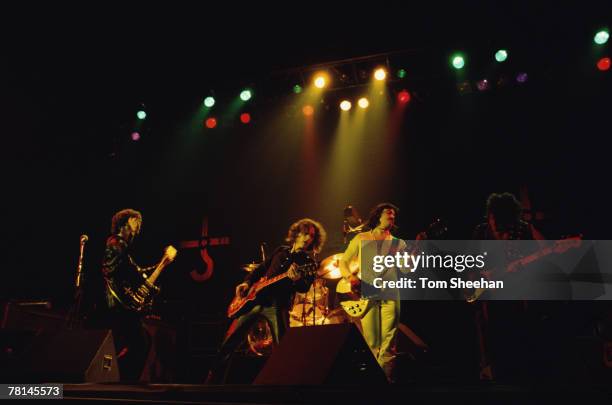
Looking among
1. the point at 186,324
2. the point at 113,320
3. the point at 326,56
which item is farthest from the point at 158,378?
the point at 326,56

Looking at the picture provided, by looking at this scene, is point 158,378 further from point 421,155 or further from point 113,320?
point 421,155

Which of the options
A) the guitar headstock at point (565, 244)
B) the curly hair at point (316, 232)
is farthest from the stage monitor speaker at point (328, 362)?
the guitar headstock at point (565, 244)

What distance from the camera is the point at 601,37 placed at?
22.3 feet

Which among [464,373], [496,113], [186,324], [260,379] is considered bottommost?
[260,379]

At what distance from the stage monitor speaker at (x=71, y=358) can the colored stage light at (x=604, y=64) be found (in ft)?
24.4

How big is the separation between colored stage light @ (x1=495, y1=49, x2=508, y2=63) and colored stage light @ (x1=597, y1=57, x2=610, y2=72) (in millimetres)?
1393

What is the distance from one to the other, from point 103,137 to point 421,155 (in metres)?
5.99

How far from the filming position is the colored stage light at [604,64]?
7051mm

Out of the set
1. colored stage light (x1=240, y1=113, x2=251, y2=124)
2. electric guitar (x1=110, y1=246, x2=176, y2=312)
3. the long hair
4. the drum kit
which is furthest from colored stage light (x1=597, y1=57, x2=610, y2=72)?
electric guitar (x1=110, y1=246, x2=176, y2=312)

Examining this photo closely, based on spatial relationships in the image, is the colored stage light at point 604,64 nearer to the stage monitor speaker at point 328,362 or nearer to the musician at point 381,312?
the musician at point 381,312

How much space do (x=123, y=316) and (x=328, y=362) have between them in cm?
266

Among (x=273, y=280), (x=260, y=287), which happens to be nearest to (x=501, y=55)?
(x=273, y=280)

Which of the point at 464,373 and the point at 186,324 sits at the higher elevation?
the point at 186,324

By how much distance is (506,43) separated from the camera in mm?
6883
